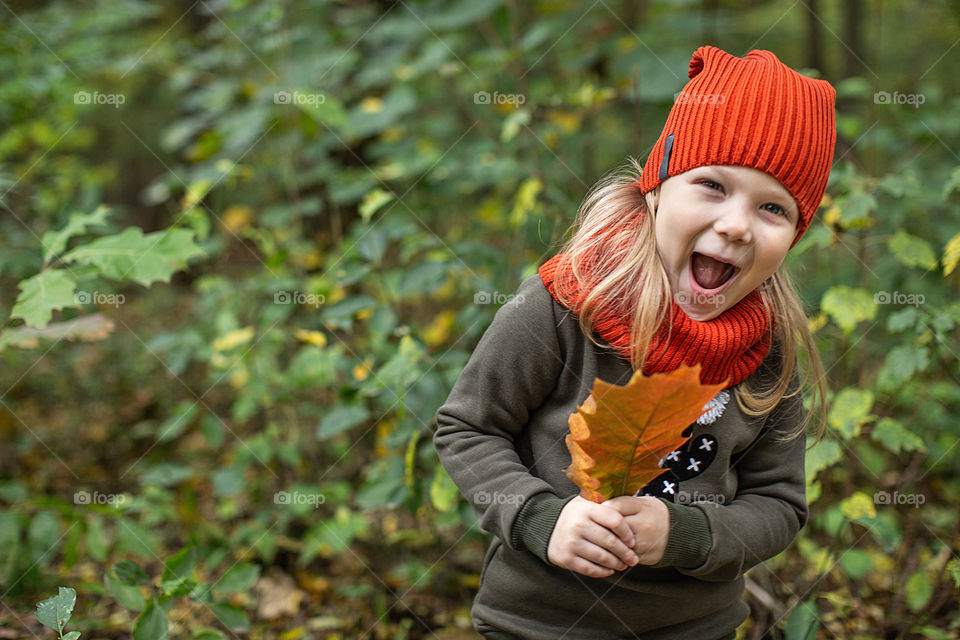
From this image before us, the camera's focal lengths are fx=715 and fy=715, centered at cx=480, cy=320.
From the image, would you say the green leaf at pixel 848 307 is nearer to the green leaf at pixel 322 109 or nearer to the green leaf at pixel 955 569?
the green leaf at pixel 955 569

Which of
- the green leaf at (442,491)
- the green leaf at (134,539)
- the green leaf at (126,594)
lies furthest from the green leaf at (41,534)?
the green leaf at (442,491)

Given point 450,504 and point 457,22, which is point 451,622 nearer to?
point 450,504

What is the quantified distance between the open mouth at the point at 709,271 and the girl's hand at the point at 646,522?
1.31 feet

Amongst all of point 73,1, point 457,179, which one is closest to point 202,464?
point 457,179

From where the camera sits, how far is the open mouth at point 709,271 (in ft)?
4.26

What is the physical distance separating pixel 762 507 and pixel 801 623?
2.24ft

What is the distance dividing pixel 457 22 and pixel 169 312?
3.42 meters

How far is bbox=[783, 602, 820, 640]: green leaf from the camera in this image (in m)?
1.84

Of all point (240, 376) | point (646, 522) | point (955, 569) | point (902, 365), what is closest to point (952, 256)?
point (902, 365)

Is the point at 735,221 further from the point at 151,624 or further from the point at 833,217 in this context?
the point at 151,624

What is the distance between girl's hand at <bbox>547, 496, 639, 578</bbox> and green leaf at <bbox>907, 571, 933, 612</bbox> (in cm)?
139

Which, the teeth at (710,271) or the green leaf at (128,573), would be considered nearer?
the teeth at (710,271)

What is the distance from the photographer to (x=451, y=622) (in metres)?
2.38

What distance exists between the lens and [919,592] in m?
2.07
